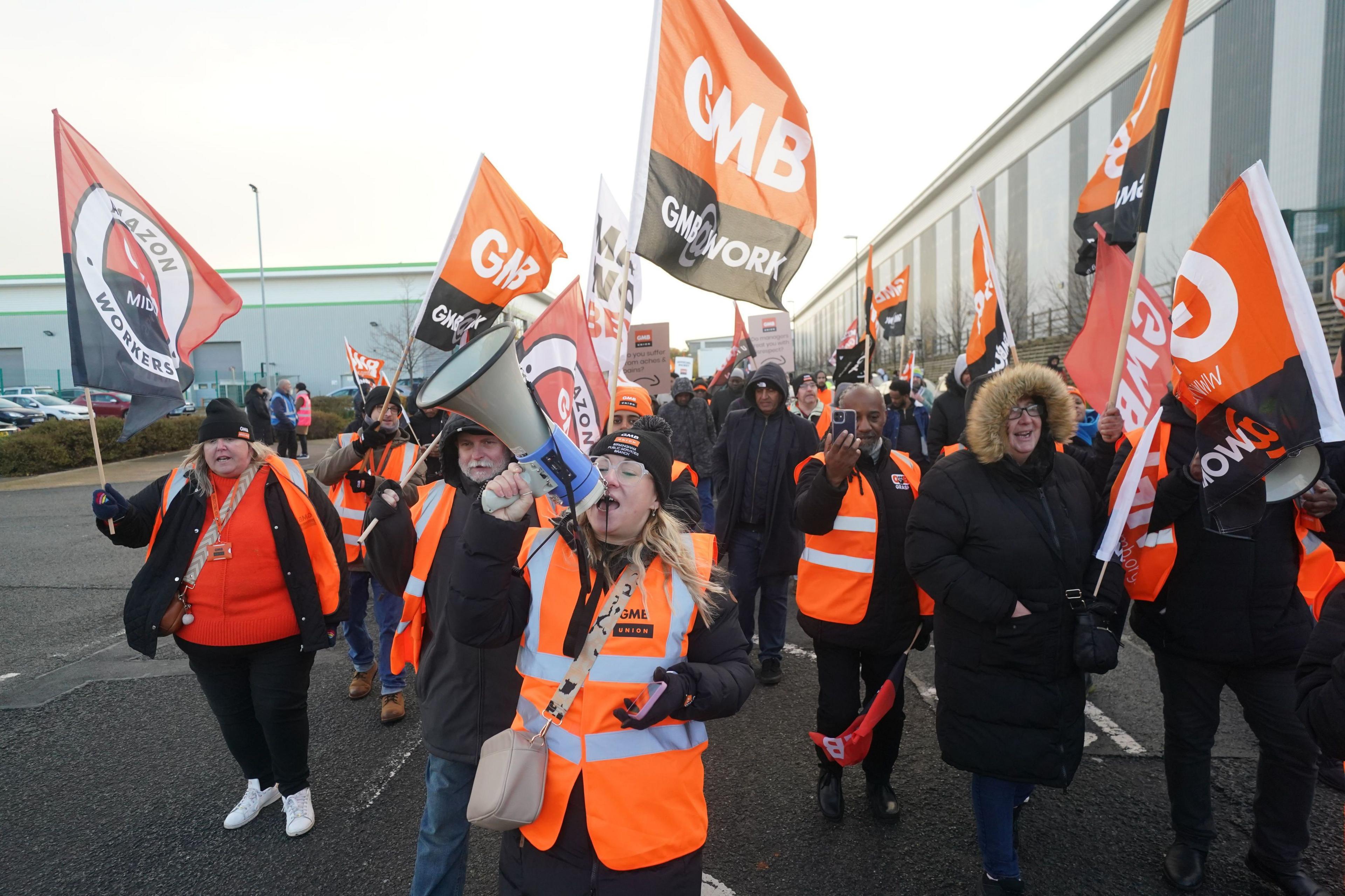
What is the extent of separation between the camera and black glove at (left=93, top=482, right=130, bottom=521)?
10.5ft

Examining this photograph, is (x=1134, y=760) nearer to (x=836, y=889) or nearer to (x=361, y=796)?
(x=836, y=889)

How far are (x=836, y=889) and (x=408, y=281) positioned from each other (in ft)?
178

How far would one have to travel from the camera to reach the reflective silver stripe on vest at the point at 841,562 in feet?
11.3

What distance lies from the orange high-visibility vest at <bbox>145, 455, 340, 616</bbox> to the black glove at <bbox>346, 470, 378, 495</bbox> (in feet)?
1.35

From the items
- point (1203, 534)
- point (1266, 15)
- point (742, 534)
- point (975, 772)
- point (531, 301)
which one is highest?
point (1266, 15)

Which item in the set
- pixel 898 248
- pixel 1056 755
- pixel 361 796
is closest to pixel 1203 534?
pixel 1056 755

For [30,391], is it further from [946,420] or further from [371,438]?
[946,420]

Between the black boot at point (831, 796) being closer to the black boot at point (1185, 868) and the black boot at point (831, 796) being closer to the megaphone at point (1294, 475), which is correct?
the black boot at point (1185, 868)

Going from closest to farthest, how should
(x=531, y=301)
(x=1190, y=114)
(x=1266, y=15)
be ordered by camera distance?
(x=1266, y=15) → (x=1190, y=114) → (x=531, y=301)

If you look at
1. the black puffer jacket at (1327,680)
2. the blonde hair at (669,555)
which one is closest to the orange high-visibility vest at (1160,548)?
the black puffer jacket at (1327,680)

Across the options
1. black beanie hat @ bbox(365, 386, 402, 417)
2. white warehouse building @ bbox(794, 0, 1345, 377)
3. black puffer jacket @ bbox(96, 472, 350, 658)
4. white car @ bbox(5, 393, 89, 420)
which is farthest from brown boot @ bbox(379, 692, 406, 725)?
white car @ bbox(5, 393, 89, 420)

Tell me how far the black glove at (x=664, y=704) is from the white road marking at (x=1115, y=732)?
9.33ft

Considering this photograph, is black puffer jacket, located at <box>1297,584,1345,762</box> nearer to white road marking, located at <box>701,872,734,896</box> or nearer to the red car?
white road marking, located at <box>701,872,734,896</box>

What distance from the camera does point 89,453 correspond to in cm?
1742
